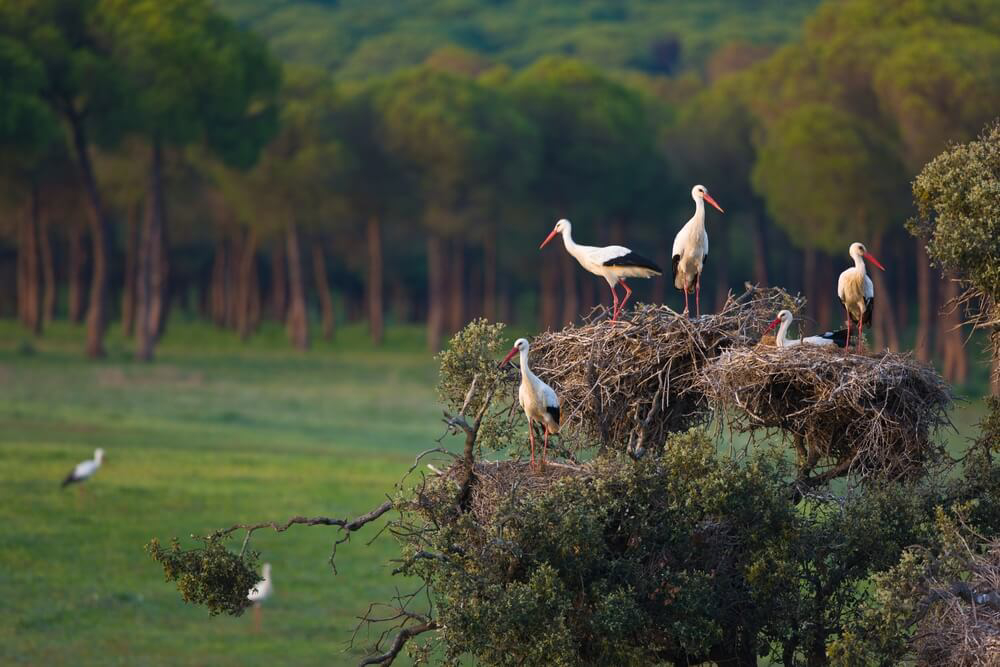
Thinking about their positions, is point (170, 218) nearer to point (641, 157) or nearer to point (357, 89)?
point (357, 89)

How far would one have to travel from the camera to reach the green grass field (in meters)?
16.4

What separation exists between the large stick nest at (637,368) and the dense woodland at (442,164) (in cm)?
2508

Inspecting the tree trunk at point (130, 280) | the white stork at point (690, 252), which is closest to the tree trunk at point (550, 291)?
the tree trunk at point (130, 280)

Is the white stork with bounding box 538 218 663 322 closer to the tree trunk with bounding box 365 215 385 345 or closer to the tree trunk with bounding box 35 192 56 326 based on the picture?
the tree trunk with bounding box 365 215 385 345

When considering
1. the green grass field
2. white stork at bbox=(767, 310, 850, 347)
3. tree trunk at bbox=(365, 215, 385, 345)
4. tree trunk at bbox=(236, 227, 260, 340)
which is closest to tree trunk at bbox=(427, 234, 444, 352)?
tree trunk at bbox=(365, 215, 385, 345)

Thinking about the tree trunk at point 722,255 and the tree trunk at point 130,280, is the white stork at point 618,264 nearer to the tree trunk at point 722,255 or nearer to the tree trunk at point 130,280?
the tree trunk at point 722,255

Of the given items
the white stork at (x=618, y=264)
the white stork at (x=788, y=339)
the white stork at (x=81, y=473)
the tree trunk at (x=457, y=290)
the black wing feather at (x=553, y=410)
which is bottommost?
the tree trunk at (x=457, y=290)

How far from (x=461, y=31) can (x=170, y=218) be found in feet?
241

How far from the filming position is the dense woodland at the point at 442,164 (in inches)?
1604

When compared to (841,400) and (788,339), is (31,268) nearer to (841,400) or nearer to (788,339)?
(788,339)

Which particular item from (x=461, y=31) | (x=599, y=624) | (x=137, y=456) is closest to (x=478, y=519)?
(x=599, y=624)

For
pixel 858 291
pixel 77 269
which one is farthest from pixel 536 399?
pixel 77 269

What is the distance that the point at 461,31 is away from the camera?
128 meters

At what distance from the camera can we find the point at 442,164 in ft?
167
